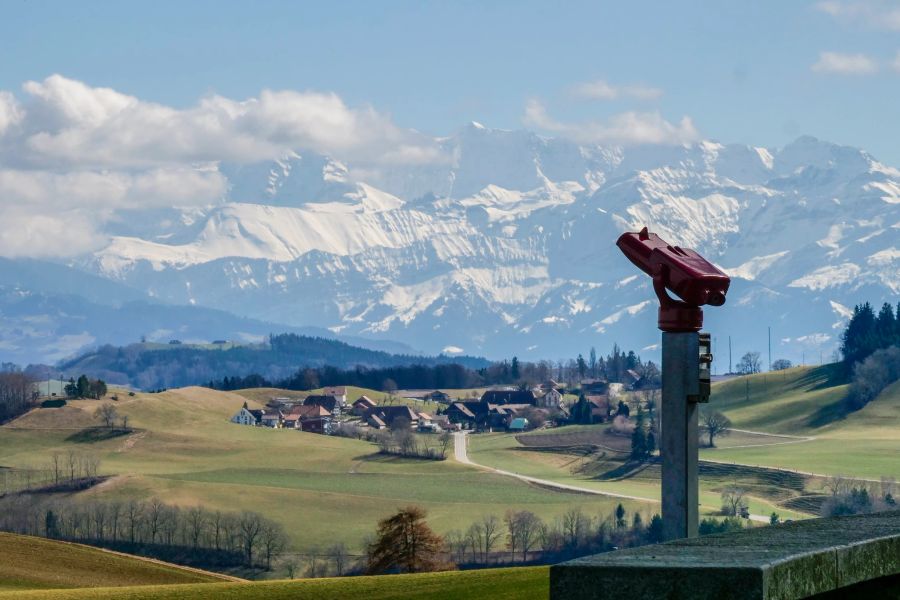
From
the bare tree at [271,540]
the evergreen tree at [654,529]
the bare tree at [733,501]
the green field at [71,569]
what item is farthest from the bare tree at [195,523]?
the green field at [71,569]

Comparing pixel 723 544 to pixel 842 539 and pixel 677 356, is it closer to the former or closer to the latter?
pixel 842 539

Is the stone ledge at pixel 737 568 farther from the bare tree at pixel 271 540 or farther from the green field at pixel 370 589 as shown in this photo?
the bare tree at pixel 271 540

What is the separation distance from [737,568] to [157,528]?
167 m

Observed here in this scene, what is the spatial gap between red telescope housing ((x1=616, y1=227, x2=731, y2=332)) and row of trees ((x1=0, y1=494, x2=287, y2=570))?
137m

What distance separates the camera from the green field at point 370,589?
3547 centimetres

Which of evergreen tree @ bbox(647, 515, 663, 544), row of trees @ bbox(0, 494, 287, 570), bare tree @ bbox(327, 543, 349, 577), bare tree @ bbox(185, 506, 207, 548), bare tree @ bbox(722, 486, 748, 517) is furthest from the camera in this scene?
bare tree @ bbox(722, 486, 748, 517)

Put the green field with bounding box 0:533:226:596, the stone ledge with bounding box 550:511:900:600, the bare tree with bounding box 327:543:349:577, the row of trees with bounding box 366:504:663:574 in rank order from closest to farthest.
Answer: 1. the stone ledge with bounding box 550:511:900:600
2. the green field with bounding box 0:533:226:596
3. the bare tree with bounding box 327:543:349:577
4. the row of trees with bounding box 366:504:663:574

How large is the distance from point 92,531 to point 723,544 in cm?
16983

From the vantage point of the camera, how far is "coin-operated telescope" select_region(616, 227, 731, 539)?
54.9 feet

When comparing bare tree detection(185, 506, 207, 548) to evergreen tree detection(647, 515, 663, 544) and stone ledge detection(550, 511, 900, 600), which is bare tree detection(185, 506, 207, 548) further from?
stone ledge detection(550, 511, 900, 600)

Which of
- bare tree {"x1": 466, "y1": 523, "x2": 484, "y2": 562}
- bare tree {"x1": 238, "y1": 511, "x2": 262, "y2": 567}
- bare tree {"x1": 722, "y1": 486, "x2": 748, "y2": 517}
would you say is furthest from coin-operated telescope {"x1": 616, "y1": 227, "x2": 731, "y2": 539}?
bare tree {"x1": 722, "y1": 486, "x2": 748, "y2": 517}

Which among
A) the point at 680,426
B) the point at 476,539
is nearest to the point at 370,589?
the point at 680,426

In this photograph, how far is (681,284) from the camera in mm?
16781

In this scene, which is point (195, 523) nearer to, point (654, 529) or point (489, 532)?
point (489, 532)
